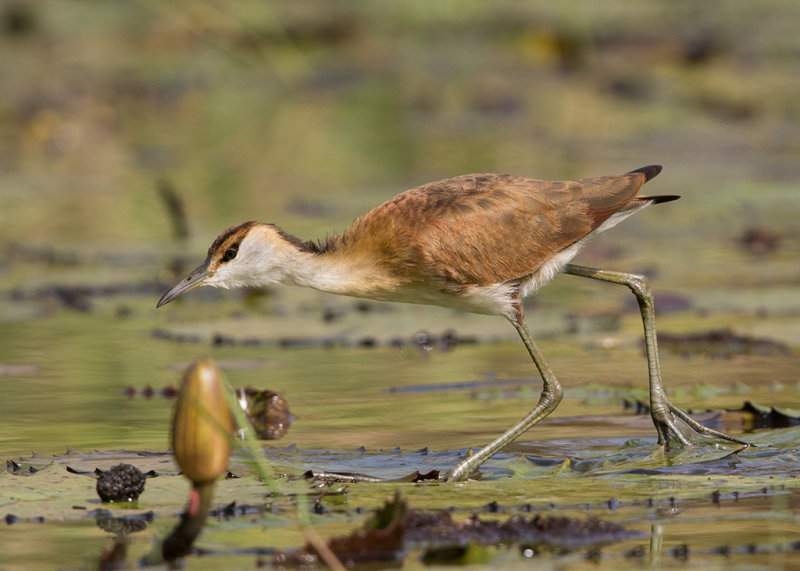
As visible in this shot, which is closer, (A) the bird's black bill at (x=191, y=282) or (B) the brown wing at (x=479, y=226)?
(B) the brown wing at (x=479, y=226)

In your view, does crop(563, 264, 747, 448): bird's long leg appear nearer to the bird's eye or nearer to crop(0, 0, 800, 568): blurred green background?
crop(0, 0, 800, 568): blurred green background

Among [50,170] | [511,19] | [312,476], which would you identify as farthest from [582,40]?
[312,476]

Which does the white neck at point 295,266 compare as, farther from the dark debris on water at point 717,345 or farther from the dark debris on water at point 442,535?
the dark debris on water at point 717,345

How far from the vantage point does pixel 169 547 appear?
4078mm

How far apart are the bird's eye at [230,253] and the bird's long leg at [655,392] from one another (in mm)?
1526

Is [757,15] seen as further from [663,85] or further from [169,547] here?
[169,547]

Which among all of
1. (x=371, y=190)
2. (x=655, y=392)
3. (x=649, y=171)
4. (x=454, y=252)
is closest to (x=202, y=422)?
(x=454, y=252)

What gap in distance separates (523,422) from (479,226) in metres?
0.88

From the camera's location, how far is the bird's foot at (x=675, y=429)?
585 centimetres

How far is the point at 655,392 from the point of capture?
6.09 metres

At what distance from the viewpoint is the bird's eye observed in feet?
20.6

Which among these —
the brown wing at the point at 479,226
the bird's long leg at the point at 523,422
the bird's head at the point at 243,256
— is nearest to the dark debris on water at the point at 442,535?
the bird's long leg at the point at 523,422

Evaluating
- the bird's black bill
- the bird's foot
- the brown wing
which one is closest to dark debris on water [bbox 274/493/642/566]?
the bird's foot

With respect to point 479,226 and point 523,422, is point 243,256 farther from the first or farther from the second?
point 523,422
